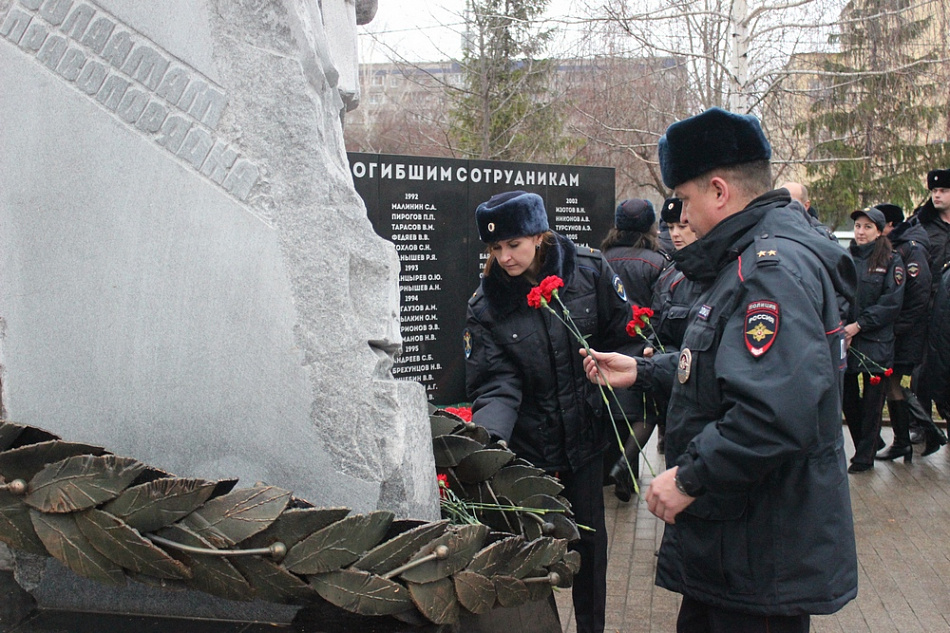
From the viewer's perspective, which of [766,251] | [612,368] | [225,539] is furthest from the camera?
[612,368]

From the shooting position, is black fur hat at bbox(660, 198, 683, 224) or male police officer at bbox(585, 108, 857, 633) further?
black fur hat at bbox(660, 198, 683, 224)

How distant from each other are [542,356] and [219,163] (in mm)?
1670

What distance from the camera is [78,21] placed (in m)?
2.01

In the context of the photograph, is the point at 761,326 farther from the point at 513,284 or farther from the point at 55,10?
the point at 55,10

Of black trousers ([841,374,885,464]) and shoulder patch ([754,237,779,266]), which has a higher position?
shoulder patch ([754,237,779,266])

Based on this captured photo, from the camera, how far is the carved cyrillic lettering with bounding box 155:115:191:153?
202 cm

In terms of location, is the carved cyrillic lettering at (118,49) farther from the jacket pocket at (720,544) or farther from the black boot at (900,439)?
the black boot at (900,439)

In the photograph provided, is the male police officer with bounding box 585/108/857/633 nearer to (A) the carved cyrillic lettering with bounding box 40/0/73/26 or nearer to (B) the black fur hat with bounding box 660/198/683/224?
(A) the carved cyrillic lettering with bounding box 40/0/73/26

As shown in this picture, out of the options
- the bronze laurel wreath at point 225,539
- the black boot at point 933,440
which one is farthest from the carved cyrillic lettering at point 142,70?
the black boot at point 933,440

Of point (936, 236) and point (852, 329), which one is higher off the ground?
point (936, 236)

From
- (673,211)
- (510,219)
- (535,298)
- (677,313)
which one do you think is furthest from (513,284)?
(673,211)

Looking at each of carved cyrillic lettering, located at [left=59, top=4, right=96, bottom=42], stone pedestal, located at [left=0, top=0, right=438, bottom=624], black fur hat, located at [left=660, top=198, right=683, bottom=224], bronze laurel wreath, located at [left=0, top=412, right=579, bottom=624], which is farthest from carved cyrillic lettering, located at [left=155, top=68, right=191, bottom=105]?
black fur hat, located at [left=660, top=198, right=683, bottom=224]

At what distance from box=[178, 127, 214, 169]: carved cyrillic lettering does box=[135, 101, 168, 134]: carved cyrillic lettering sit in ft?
0.24

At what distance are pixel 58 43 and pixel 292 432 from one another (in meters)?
1.06
